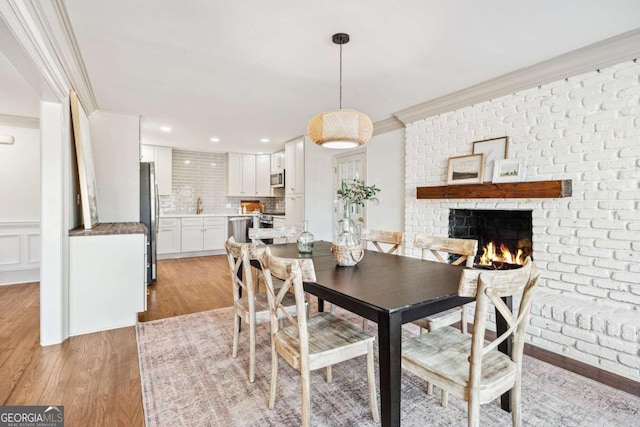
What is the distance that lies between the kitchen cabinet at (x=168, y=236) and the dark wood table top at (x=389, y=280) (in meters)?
4.62

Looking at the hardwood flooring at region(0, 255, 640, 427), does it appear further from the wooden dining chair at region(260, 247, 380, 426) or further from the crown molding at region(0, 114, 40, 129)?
the crown molding at region(0, 114, 40, 129)

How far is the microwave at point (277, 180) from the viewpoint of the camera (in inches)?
255

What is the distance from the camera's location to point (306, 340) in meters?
1.47

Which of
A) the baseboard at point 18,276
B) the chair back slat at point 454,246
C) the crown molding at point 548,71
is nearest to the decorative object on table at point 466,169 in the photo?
the crown molding at point 548,71

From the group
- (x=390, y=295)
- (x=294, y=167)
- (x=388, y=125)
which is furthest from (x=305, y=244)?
(x=294, y=167)

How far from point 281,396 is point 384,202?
314cm

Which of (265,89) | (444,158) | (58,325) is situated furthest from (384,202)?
(58,325)

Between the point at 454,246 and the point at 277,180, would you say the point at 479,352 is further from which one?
the point at 277,180

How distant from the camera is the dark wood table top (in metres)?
1.36

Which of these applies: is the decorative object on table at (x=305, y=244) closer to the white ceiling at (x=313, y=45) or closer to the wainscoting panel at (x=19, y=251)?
the white ceiling at (x=313, y=45)

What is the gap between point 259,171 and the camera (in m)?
7.23

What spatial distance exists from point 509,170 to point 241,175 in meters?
5.50

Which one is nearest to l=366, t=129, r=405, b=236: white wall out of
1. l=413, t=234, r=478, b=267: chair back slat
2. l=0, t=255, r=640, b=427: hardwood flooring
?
l=413, t=234, r=478, b=267: chair back slat

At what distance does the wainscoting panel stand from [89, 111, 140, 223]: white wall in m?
1.37
